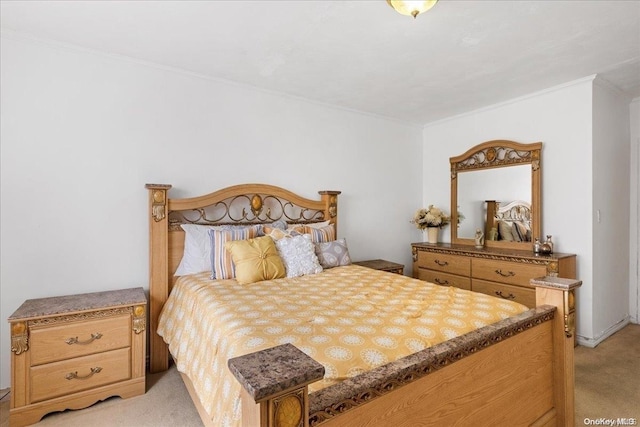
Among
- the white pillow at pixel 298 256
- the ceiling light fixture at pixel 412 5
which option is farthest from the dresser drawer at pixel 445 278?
the ceiling light fixture at pixel 412 5

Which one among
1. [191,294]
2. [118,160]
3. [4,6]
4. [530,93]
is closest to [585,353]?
[530,93]

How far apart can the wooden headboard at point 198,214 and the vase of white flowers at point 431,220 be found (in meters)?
1.31

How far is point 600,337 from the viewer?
3.09m

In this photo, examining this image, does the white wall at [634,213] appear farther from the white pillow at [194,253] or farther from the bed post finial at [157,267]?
the bed post finial at [157,267]

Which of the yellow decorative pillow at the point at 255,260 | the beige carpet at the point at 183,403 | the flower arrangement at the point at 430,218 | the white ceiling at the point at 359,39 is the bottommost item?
the beige carpet at the point at 183,403

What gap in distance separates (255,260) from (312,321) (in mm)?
1011

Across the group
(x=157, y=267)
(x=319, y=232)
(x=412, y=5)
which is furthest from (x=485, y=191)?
(x=157, y=267)

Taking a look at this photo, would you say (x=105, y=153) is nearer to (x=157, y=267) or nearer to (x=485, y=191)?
(x=157, y=267)

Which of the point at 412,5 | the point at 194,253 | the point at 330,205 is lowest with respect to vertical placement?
the point at 194,253

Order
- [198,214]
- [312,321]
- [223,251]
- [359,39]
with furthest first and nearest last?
[198,214]
[223,251]
[359,39]
[312,321]

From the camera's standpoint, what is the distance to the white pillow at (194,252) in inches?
104

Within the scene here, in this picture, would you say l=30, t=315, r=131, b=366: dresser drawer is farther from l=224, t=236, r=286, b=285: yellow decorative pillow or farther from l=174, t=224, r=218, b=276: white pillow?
l=224, t=236, r=286, b=285: yellow decorative pillow

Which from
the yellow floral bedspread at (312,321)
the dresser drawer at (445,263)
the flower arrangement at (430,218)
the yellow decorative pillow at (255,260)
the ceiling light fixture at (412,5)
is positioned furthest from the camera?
the flower arrangement at (430,218)

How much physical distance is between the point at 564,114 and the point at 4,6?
4.53 m
